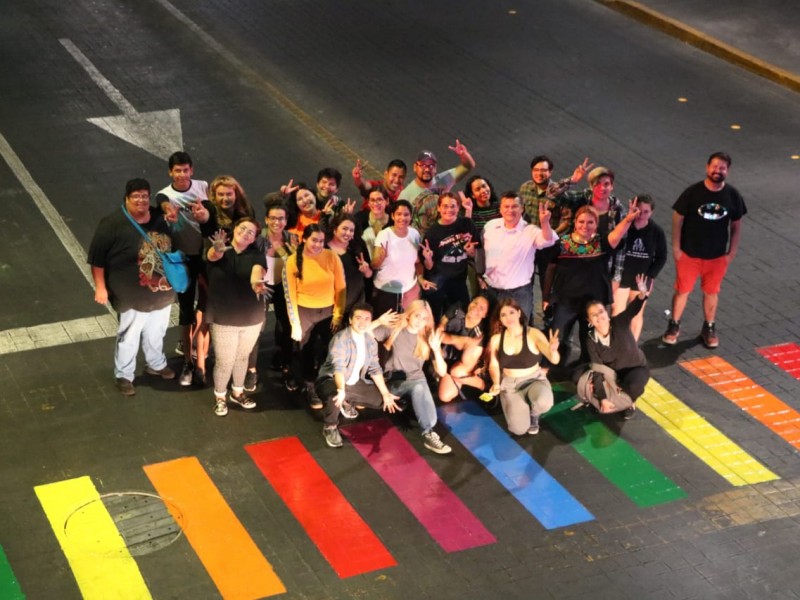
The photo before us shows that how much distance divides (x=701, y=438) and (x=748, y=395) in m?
0.97

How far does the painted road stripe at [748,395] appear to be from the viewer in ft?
41.3

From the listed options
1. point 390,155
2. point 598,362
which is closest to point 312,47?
point 390,155

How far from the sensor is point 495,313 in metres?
12.4

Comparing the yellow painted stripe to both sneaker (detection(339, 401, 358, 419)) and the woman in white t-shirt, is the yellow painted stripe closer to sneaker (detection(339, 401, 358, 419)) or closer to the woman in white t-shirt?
the woman in white t-shirt

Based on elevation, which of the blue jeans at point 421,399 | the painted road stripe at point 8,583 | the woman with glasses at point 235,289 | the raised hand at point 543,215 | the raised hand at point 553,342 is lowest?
the painted road stripe at point 8,583

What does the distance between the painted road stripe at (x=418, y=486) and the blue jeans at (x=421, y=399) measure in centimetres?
28

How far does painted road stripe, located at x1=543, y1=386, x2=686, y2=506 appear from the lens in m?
11.6

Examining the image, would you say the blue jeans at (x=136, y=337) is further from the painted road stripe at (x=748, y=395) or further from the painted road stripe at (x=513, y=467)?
the painted road stripe at (x=748, y=395)

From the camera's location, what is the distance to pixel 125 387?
12602mm

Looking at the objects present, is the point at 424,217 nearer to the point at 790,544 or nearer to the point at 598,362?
the point at 598,362

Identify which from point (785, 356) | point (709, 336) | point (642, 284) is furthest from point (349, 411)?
point (785, 356)

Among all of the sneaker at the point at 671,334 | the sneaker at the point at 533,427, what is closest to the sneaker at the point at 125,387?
the sneaker at the point at 533,427

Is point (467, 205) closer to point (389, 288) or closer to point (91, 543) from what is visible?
point (389, 288)

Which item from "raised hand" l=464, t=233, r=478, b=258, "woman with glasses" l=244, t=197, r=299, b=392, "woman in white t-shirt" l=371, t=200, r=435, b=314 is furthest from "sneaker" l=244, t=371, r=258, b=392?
"raised hand" l=464, t=233, r=478, b=258
